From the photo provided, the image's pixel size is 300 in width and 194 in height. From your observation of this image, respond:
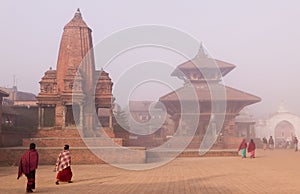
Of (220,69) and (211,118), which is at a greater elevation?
(220,69)

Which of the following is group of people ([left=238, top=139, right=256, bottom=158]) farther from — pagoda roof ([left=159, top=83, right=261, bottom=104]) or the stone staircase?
pagoda roof ([left=159, top=83, right=261, bottom=104])

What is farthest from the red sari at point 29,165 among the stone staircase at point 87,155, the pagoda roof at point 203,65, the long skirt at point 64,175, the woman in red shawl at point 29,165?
the pagoda roof at point 203,65

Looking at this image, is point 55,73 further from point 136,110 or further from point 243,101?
Answer: point 136,110

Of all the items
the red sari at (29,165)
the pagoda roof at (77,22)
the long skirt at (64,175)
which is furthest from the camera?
the pagoda roof at (77,22)

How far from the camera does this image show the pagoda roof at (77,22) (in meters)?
24.7

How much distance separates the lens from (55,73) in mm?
24438

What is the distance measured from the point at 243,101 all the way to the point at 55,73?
48.5ft

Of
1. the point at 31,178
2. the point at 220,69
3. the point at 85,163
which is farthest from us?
the point at 220,69

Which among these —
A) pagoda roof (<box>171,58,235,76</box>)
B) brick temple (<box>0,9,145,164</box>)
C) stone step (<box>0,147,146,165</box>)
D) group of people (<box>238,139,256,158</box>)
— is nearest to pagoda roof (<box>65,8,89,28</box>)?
brick temple (<box>0,9,145,164</box>)

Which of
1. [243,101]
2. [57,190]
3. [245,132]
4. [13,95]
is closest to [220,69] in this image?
[243,101]

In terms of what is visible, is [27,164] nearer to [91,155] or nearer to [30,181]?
[30,181]

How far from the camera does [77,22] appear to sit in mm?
24859

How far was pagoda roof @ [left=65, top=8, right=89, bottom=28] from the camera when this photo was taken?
81.0 ft

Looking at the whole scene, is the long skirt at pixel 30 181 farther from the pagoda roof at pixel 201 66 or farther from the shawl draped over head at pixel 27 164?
the pagoda roof at pixel 201 66
